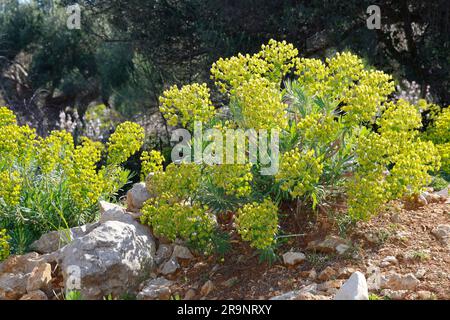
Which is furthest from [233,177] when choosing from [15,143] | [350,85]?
[15,143]

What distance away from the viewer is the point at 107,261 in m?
3.91

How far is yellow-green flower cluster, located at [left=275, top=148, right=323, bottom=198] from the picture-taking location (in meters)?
3.68

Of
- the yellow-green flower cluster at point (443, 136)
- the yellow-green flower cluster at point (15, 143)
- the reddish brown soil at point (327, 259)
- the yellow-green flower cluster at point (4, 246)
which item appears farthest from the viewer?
the yellow-green flower cluster at point (443, 136)

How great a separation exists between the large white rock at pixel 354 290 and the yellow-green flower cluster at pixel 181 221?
1.03 meters

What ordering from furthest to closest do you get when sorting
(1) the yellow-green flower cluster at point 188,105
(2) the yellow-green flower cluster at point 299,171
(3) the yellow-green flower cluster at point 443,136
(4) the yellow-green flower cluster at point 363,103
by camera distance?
(3) the yellow-green flower cluster at point 443,136 < (1) the yellow-green flower cluster at point 188,105 < (4) the yellow-green flower cluster at point 363,103 < (2) the yellow-green flower cluster at point 299,171

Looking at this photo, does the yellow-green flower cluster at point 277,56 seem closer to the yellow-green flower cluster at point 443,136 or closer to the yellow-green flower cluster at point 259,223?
the yellow-green flower cluster at point 259,223

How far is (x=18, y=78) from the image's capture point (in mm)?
17266

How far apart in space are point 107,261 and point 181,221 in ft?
1.73

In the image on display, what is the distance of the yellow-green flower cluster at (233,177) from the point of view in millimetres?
3793

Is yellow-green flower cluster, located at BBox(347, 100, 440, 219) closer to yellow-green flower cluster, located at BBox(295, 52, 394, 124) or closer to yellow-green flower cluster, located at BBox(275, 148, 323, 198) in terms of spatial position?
yellow-green flower cluster, located at BBox(295, 52, 394, 124)

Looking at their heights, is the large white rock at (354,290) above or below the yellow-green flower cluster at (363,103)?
below

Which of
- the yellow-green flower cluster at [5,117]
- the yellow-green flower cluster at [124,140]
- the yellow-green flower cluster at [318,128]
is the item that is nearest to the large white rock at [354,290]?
the yellow-green flower cluster at [318,128]

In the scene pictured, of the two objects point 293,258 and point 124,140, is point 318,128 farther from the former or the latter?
point 124,140

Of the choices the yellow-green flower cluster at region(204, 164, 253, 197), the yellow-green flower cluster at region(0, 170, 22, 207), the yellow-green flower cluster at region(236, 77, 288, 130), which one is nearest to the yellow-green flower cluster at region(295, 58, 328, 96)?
the yellow-green flower cluster at region(236, 77, 288, 130)
